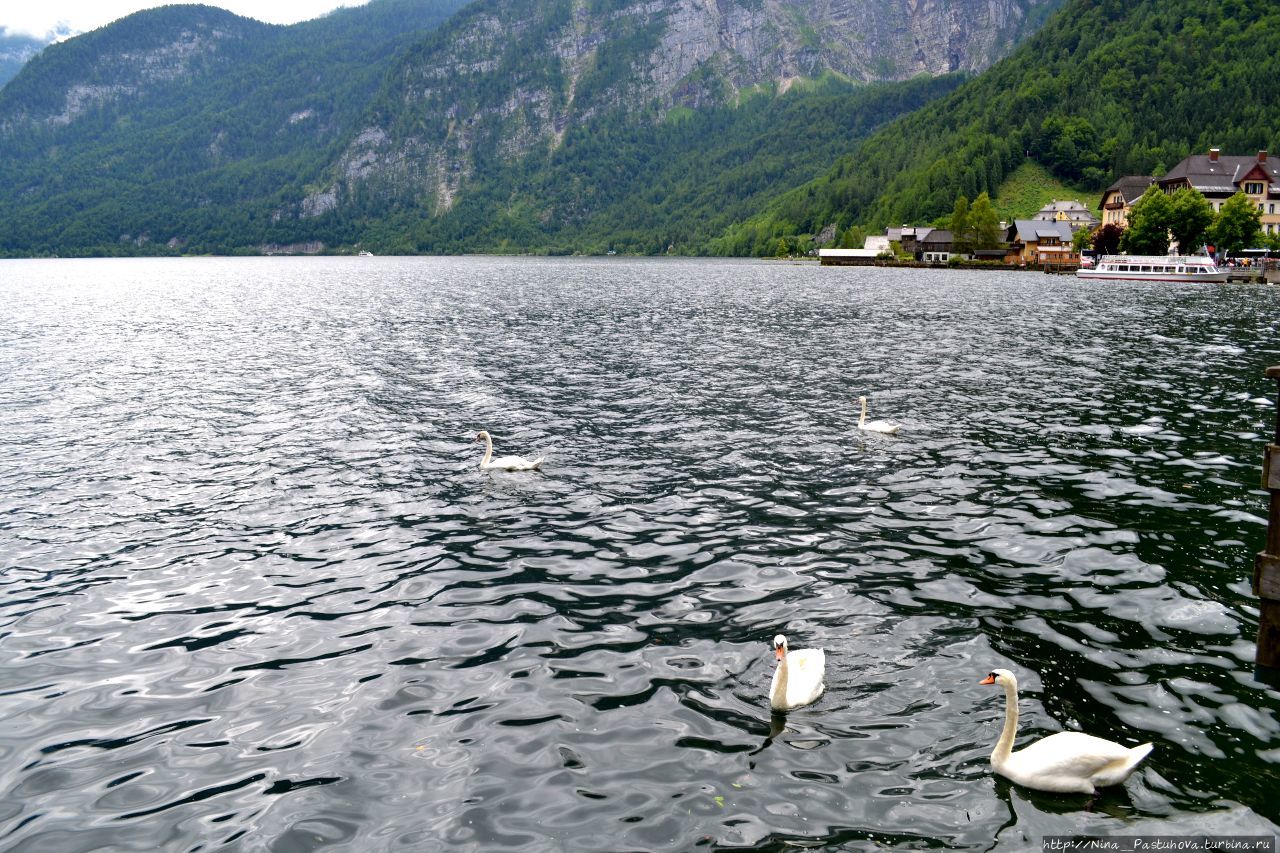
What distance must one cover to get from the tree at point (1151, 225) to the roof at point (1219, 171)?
24152mm

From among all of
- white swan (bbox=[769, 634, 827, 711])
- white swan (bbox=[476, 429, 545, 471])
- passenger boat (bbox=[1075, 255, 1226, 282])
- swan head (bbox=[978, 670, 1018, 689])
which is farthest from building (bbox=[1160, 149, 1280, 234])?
swan head (bbox=[978, 670, 1018, 689])

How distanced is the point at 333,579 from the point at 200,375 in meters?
34.8

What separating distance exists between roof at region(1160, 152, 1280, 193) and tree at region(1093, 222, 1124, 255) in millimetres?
18188

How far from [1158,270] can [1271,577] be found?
154m

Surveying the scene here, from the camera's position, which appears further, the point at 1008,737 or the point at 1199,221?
the point at 1199,221

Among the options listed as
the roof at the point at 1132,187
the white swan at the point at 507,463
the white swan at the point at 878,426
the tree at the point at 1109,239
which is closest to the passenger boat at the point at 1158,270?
the tree at the point at 1109,239

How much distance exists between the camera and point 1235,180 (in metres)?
177

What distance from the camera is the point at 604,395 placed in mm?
38938

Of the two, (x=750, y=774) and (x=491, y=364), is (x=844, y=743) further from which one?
(x=491, y=364)

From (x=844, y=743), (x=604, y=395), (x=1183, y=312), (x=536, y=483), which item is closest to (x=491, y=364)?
(x=604, y=395)

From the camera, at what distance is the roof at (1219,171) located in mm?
175625

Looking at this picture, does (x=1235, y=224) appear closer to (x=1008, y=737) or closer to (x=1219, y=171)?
(x=1219, y=171)

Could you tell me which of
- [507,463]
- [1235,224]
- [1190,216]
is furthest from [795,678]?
[1235,224]

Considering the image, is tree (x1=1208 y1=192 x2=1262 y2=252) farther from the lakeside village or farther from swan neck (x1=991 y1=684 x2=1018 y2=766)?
swan neck (x1=991 y1=684 x2=1018 y2=766)
